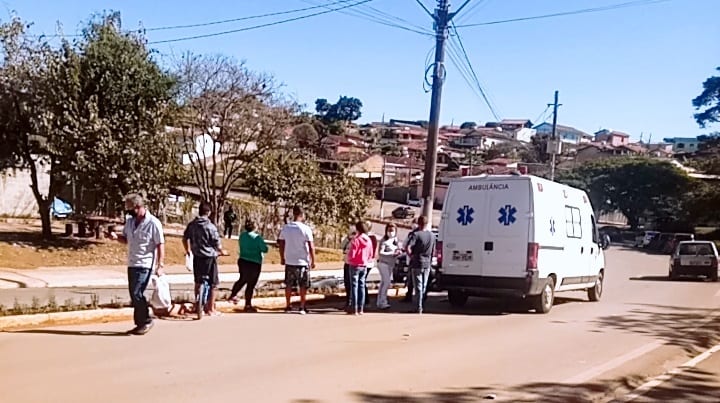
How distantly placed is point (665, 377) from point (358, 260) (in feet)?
18.9

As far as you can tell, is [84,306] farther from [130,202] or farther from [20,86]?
[20,86]

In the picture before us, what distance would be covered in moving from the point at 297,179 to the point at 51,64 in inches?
432

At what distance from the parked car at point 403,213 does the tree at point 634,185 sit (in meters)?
15.3

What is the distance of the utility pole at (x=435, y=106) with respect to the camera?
19.5 meters

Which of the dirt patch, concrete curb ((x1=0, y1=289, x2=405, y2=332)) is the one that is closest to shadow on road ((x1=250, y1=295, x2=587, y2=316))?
concrete curb ((x1=0, y1=289, x2=405, y2=332))

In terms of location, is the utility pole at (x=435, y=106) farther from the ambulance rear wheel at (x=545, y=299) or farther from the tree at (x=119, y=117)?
the tree at (x=119, y=117)

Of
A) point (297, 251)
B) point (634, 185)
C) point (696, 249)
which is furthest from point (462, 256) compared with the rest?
point (634, 185)

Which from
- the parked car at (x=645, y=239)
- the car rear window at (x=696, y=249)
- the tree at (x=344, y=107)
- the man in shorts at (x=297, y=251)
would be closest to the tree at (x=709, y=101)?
the parked car at (x=645, y=239)

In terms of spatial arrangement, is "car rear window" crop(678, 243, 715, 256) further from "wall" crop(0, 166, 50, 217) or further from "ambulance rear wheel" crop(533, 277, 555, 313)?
"wall" crop(0, 166, 50, 217)

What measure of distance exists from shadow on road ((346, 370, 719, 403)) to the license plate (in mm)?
6296

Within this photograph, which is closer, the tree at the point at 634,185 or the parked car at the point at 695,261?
the parked car at the point at 695,261

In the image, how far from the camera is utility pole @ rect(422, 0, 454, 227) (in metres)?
19.5

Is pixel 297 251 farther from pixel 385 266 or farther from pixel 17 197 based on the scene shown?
pixel 17 197

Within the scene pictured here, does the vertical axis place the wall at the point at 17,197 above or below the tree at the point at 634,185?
below
